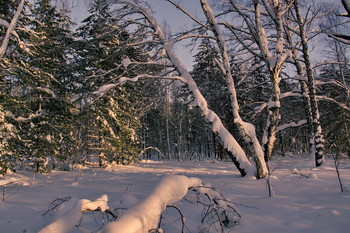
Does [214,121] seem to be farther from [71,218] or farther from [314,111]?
[71,218]

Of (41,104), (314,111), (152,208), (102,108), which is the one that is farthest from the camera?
(102,108)

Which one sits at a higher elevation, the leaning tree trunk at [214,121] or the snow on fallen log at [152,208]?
the leaning tree trunk at [214,121]

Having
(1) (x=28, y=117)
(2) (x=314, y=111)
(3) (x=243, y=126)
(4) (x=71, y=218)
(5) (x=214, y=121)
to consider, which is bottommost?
(4) (x=71, y=218)

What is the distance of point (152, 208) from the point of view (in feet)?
7.45

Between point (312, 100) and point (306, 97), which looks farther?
point (306, 97)

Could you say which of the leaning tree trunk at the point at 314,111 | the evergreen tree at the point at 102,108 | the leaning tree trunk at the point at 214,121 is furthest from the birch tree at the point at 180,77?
the evergreen tree at the point at 102,108

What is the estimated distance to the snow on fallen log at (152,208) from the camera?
1967mm

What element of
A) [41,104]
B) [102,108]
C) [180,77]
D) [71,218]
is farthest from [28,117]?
[71,218]

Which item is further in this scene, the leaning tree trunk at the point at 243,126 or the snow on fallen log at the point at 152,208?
the leaning tree trunk at the point at 243,126

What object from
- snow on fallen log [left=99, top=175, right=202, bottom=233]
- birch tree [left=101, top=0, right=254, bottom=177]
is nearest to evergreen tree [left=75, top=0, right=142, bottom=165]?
birch tree [left=101, top=0, right=254, bottom=177]

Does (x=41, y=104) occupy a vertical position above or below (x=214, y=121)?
above

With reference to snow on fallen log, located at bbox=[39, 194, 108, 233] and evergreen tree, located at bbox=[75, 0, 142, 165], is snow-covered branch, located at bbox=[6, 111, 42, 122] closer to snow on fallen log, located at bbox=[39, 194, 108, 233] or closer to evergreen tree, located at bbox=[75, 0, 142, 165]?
evergreen tree, located at bbox=[75, 0, 142, 165]

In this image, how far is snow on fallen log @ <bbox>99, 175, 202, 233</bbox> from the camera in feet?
6.45

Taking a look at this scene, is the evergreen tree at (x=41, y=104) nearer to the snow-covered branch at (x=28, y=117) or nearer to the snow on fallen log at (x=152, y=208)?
the snow-covered branch at (x=28, y=117)
